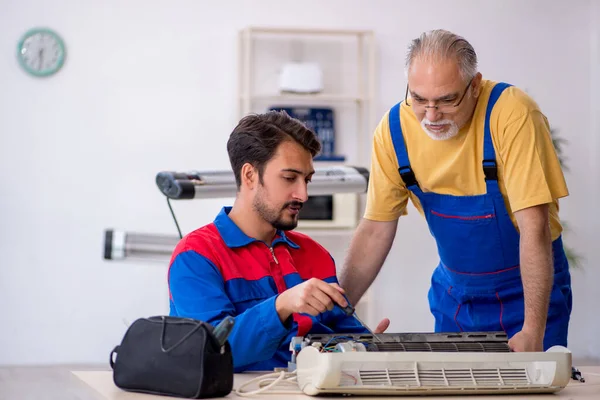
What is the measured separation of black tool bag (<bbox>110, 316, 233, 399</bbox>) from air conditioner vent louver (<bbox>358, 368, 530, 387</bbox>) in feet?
0.71

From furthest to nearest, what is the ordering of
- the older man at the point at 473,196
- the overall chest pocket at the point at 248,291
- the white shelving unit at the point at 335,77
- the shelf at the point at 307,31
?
the white shelving unit at the point at 335,77 < the shelf at the point at 307,31 < the older man at the point at 473,196 < the overall chest pocket at the point at 248,291

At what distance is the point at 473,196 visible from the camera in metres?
2.27

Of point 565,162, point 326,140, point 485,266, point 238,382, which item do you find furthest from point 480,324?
point 565,162

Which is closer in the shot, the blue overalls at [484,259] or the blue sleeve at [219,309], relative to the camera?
the blue sleeve at [219,309]

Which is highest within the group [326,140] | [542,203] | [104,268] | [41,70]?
[41,70]

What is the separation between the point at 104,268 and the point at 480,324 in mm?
3164

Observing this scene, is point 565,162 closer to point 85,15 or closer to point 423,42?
point 85,15

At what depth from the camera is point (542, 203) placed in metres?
2.05

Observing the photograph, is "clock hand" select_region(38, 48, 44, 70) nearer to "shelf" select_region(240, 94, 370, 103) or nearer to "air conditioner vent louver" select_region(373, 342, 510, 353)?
"shelf" select_region(240, 94, 370, 103)

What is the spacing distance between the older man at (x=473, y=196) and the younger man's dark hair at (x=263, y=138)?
0.98 feet

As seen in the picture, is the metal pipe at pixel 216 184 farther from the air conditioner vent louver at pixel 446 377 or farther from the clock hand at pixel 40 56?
the clock hand at pixel 40 56

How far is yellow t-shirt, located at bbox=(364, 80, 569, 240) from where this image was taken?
209cm

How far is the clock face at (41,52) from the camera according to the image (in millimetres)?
4887

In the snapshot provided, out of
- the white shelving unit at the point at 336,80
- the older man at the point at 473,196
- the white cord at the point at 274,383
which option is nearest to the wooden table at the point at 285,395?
the white cord at the point at 274,383
